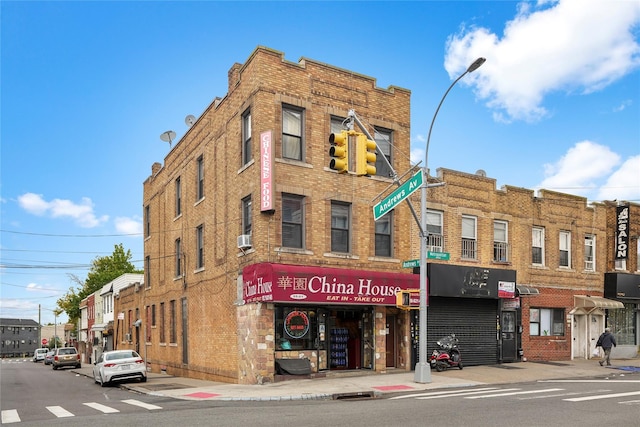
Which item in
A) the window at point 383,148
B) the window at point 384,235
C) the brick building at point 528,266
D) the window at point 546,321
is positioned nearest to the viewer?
the window at point 384,235

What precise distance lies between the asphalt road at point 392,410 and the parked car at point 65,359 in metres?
30.7

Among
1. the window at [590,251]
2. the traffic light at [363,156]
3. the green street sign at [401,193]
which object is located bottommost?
the window at [590,251]

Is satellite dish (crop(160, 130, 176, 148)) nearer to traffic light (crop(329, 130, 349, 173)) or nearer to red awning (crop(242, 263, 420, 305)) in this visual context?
red awning (crop(242, 263, 420, 305))

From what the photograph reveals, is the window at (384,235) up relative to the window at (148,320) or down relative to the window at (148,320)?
up

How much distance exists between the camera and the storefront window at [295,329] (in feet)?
65.2

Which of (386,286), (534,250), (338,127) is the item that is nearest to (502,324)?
(534,250)

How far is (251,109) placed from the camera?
2067cm

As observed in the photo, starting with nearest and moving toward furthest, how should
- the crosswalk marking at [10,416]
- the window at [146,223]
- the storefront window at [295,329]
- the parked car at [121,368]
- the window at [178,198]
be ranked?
the crosswalk marking at [10,416], the storefront window at [295,329], the parked car at [121,368], the window at [178,198], the window at [146,223]

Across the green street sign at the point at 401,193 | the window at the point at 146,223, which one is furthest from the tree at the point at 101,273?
the green street sign at the point at 401,193

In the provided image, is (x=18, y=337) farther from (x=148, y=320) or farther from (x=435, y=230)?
(x=435, y=230)

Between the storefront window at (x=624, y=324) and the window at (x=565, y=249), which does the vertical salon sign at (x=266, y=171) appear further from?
the storefront window at (x=624, y=324)

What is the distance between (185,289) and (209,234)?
432cm

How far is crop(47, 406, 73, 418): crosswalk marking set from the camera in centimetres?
1379

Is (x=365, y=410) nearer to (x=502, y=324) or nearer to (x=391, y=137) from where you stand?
(x=391, y=137)
